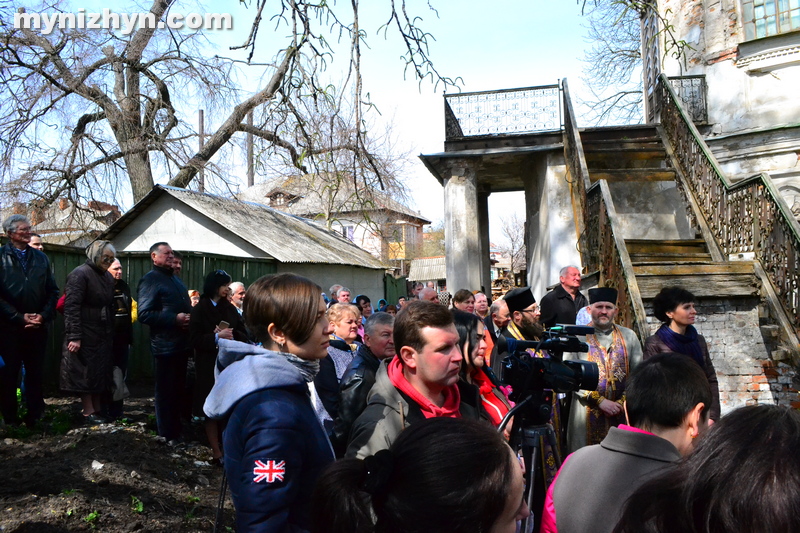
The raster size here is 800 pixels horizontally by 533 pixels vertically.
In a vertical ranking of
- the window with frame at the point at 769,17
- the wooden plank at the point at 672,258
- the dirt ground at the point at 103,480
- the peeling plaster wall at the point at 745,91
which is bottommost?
the dirt ground at the point at 103,480

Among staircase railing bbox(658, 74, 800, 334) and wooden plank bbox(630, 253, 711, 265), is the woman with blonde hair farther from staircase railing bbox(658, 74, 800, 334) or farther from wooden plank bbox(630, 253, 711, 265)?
staircase railing bbox(658, 74, 800, 334)

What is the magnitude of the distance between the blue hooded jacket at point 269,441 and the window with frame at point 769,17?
42.4 feet

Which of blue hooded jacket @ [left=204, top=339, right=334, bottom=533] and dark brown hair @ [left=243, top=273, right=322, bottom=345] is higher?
dark brown hair @ [left=243, top=273, right=322, bottom=345]

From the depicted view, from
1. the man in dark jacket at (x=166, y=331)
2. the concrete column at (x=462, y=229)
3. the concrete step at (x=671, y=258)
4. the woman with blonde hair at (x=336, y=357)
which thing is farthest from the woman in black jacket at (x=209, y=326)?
the concrete column at (x=462, y=229)

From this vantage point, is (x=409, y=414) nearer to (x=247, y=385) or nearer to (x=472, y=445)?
(x=247, y=385)

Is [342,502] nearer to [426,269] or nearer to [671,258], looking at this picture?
[671,258]

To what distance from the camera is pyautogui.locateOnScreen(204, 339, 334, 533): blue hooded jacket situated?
1859 mm

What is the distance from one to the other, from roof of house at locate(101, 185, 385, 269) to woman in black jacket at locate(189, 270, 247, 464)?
31.3 feet

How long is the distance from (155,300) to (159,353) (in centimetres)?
51

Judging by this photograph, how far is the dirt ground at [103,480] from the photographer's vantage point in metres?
3.86

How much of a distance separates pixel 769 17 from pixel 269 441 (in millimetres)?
13352

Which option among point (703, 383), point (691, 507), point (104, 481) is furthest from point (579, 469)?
point (104, 481)

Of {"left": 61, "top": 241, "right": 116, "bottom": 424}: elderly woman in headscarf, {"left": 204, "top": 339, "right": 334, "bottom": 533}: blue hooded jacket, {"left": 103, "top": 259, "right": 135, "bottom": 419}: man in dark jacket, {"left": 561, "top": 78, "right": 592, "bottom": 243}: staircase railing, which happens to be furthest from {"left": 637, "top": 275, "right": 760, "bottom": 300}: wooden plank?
{"left": 204, "top": 339, "right": 334, "bottom": 533}: blue hooded jacket

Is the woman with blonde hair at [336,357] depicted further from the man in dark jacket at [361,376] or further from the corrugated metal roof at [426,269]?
the corrugated metal roof at [426,269]
